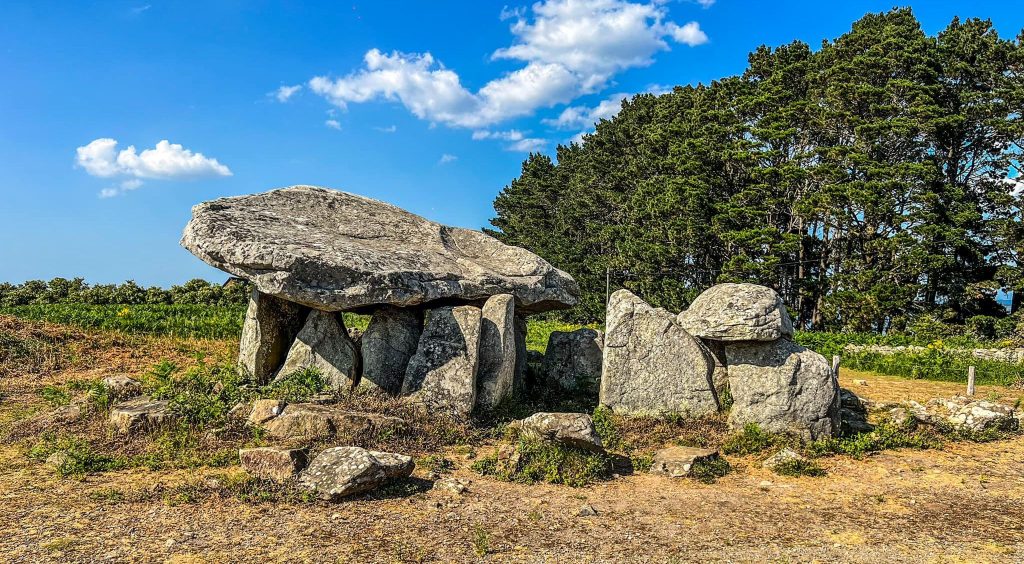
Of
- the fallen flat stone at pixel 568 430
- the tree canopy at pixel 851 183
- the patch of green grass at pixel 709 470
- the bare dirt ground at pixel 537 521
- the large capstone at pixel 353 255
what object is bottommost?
the bare dirt ground at pixel 537 521

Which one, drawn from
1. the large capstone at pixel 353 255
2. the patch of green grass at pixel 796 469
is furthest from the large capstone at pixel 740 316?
the large capstone at pixel 353 255

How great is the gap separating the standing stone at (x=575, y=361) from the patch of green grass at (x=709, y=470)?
3.88m

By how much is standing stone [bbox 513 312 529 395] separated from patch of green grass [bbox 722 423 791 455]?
397 cm

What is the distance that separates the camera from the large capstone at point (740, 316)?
10625mm

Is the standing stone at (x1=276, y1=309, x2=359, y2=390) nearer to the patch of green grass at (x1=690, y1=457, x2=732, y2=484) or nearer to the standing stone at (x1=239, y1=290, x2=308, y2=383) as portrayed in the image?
the standing stone at (x1=239, y1=290, x2=308, y2=383)

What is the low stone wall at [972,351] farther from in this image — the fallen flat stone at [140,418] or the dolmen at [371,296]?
the fallen flat stone at [140,418]

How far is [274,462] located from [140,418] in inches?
112

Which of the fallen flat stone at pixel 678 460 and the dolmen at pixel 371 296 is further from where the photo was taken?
the dolmen at pixel 371 296

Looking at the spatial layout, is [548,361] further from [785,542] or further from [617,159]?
[617,159]

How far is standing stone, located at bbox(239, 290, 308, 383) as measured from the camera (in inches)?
470

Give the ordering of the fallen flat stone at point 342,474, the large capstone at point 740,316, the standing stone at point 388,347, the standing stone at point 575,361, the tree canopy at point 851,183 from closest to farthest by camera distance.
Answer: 1. the fallen flat stone at point 342,474
2. the large capstone at point 740,316
3. the standing stone at point 388,347
4. the standing stone at point 575,361
5. the tree canopy at point 851,183

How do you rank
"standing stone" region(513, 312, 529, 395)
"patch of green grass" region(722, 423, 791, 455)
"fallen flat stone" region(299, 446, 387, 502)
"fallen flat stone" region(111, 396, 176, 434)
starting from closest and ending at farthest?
"fallen flat stone" region(299, 446, 387, 502), "fallen flat stone" region(111, 396, 176, 434), "patch of green grass" region(722, 423, 791, 455), "standing stone" region(513, 312, 529, 395)

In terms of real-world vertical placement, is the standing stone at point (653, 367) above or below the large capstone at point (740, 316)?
below

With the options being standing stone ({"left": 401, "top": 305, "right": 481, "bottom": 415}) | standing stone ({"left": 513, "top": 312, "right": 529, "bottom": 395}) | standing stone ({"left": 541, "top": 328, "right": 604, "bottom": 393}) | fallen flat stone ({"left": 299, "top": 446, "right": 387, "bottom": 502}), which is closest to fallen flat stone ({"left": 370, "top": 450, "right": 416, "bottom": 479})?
fallen flat stone ({"left": 299, "top": 446, "right": 387, "bottom": 502})
